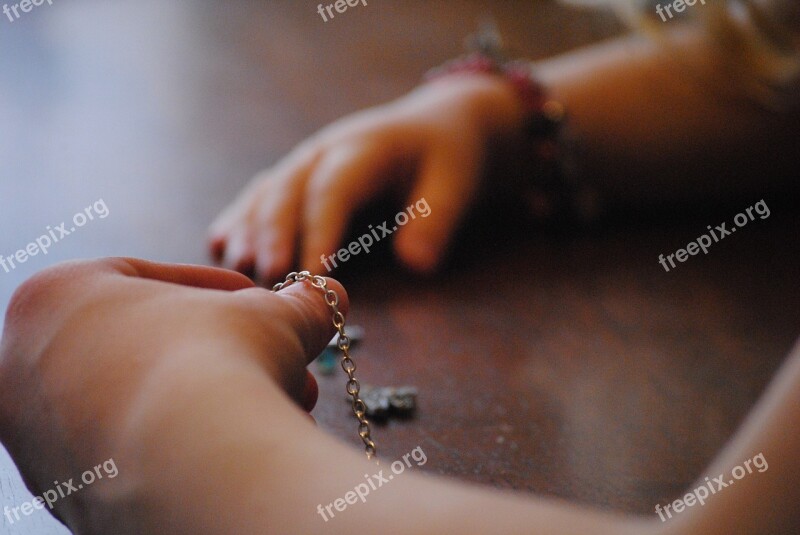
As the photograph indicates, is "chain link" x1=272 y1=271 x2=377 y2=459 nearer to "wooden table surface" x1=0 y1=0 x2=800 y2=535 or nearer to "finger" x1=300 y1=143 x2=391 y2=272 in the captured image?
"wooden table surface" x1=0 y1=0 x2=800 y2=535

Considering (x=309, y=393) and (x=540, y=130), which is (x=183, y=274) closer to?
(x=309, y=393)

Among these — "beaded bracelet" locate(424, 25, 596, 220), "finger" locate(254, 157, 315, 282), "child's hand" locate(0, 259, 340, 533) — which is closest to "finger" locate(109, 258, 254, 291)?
"child's hand" locate(0, 259, 340, 533)

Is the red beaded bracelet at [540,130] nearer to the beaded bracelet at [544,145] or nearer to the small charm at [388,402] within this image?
the beaded bracelet at [544,145]

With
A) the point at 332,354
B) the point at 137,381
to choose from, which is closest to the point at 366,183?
the point at 332,354

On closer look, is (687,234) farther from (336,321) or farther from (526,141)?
(336,321)

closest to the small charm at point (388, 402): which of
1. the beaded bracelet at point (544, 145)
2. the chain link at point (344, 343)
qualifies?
the chain link at point (344, 343)

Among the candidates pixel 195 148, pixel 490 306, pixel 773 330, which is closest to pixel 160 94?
pixel 195 148

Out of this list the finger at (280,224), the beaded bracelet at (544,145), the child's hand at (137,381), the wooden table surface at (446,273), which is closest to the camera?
the child's hand at (137,381)
